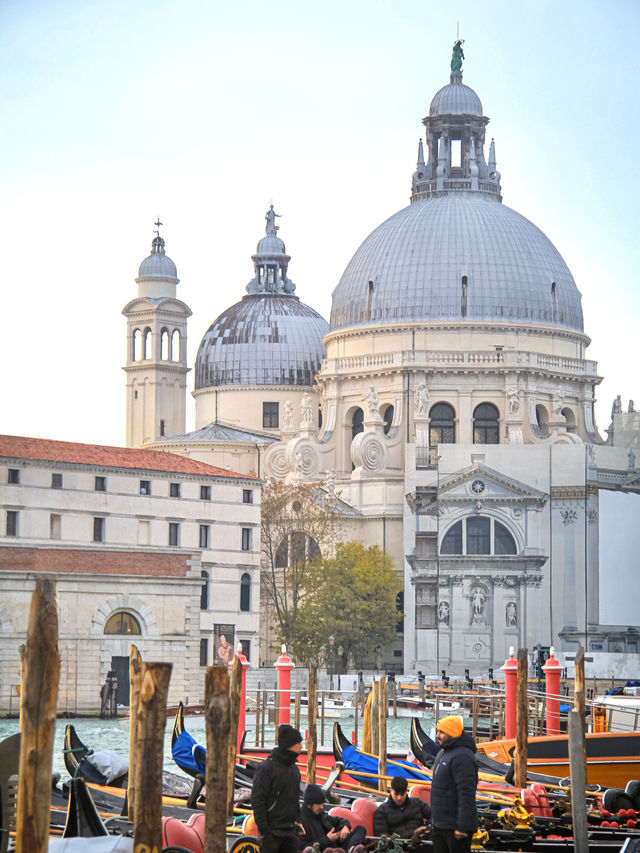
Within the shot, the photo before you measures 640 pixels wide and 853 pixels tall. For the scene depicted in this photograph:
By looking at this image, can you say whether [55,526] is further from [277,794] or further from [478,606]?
[277,794]

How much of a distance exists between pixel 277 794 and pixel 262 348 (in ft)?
214

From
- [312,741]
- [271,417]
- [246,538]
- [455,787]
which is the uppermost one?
[271,417]

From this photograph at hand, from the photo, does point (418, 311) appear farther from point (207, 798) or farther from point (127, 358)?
point (207, 798)

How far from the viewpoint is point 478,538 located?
64188 millimetres

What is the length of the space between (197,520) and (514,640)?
13.5 metres

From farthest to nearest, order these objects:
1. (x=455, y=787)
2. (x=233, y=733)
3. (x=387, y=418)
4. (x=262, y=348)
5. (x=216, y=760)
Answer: (x=262, y=348)
(x=387, y=418)
(x=233, y=733)
(x=216, y=760)
(x=455, y=787)

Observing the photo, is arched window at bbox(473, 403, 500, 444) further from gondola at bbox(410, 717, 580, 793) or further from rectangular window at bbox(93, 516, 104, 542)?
gondola at bbox(410, 717, 580, 793)

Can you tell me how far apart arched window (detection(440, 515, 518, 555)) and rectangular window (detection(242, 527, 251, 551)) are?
9.64 m

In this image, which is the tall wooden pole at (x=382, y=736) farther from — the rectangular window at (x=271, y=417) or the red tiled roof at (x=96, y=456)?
the rectangular window at (x=271, y=417)

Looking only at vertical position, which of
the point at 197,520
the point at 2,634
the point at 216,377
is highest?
the point at 216,377

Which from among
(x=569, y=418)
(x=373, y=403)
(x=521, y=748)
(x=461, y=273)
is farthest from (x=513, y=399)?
(x=521, y=748)

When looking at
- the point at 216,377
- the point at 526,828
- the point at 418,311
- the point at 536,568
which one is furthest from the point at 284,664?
the point at 216,377

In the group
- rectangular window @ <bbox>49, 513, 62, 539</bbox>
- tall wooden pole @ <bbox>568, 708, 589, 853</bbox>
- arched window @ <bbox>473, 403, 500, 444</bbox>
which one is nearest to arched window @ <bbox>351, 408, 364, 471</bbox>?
arched window @ <bbox>473, 403, 500, 444</bbox>

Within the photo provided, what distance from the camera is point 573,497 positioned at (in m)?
63.7
